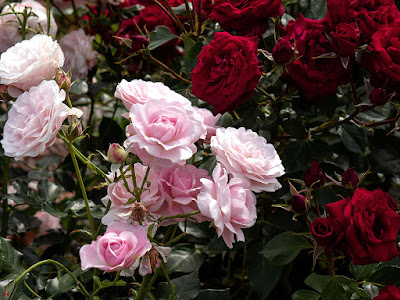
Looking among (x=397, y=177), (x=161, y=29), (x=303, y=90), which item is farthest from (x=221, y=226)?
(x=397, y=177)

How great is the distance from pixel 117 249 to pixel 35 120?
0.88 feet

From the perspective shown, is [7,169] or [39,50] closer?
[39,50]

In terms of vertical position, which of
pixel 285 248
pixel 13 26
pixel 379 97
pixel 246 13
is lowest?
pixel 285 248

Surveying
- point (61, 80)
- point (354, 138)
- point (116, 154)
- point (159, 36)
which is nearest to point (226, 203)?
point (116, 154)

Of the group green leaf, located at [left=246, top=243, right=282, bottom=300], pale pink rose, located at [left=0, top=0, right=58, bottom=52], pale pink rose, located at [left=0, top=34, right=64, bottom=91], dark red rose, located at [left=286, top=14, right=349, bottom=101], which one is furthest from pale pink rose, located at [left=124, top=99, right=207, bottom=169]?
pale pink rose, located at [left=0, top=0, right=58, bottom=52]

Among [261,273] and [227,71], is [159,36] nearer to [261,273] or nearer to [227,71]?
[227,71]

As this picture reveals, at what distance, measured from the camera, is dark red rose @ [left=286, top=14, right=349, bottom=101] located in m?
1.11

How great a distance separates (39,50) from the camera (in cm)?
102

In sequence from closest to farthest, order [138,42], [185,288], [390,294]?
[390,294]
[185,288]
[138,42]

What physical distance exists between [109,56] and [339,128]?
883 millimetres

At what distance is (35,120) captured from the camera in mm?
907

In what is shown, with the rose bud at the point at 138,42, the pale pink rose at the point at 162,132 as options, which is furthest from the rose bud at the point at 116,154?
the rose bud at the point at 138,42

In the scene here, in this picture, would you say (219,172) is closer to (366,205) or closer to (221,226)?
(221,226)

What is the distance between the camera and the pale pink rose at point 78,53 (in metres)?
1.74
